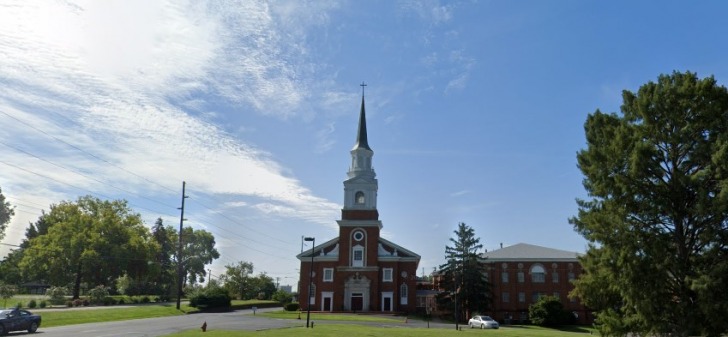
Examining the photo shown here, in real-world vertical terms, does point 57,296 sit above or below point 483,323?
above

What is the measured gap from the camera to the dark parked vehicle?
27516 mm

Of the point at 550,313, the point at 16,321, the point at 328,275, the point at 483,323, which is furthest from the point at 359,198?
the point at 16,321

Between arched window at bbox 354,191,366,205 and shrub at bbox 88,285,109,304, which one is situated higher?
arched window at bbox 354,191,366,205

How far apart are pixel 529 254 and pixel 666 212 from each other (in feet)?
150

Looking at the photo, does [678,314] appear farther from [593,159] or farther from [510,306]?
[510,306]

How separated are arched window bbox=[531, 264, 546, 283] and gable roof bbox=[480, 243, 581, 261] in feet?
3.42

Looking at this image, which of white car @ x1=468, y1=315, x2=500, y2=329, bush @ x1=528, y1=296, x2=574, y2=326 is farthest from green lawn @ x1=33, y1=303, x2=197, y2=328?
bush @ x1=528, y1=296, x2=574, y2=326

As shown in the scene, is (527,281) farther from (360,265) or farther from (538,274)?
(360,265)

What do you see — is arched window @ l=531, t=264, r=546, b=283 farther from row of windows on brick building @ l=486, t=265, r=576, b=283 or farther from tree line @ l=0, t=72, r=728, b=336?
tree line @ l=0, t=72, r=728, b=336

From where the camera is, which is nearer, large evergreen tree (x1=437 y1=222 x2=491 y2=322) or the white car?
the white car

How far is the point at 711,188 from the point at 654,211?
2.33 metres

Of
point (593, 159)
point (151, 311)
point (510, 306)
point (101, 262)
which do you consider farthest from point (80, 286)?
point (593, 159)

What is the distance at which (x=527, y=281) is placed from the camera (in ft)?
216

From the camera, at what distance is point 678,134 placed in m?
23.1
